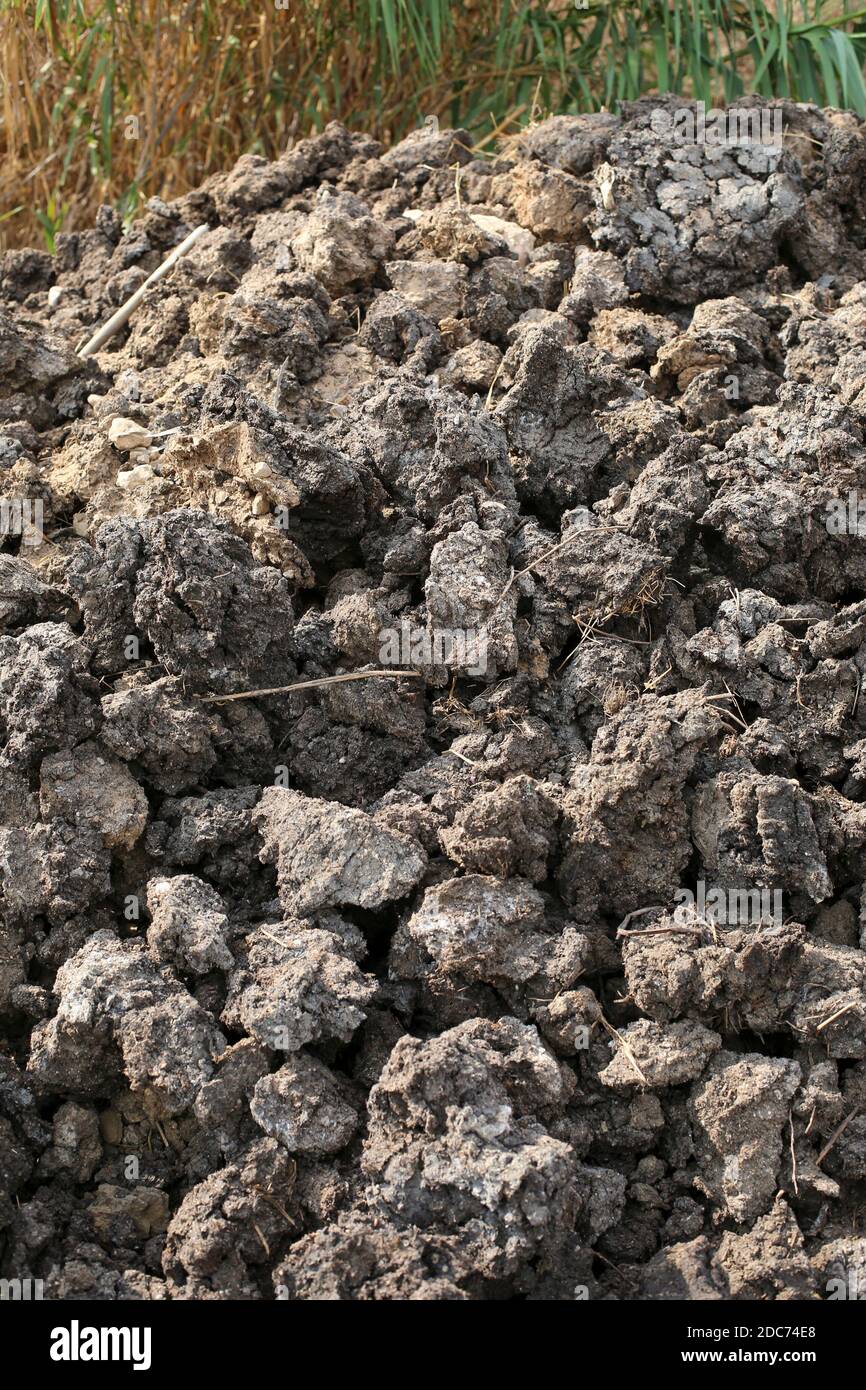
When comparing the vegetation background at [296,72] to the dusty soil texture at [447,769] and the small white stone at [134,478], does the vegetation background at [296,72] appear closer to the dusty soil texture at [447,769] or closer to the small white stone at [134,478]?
the dusty soil texture at [447,769]

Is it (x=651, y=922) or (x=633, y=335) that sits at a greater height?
(x=633, y=335)

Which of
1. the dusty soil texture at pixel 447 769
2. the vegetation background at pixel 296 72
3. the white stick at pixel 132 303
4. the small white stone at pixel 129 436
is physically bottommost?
the dusty soil texture at pixel 447 769

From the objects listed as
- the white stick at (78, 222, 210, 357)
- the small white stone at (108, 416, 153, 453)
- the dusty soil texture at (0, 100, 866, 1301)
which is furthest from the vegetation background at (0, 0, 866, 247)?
the small white stone at (108, 416, 153, 453)

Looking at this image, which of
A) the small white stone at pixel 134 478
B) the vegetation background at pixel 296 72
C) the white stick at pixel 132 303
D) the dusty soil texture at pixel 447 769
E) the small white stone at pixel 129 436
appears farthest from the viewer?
the vegetation background at pixel 296 72

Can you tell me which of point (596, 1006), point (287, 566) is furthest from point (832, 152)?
point (596, 1006)

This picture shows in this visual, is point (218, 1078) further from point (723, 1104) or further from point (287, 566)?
point (287, 566)

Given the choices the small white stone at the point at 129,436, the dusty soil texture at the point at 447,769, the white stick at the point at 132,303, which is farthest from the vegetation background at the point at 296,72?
the small white stone at the point at 129,436

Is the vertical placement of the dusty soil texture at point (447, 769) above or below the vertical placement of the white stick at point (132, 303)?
below
